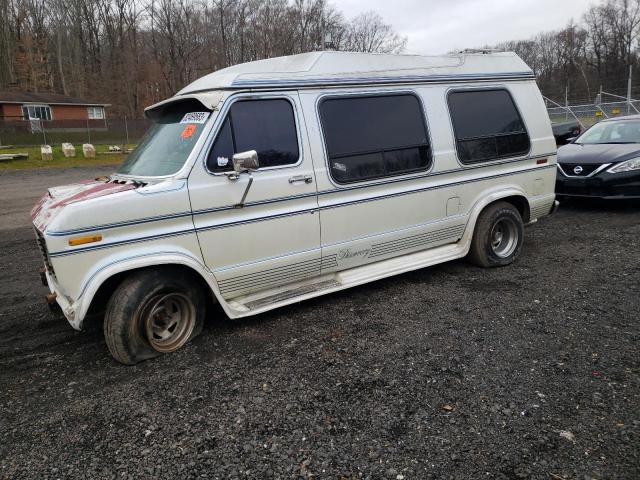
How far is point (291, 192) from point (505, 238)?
3263 millimetres

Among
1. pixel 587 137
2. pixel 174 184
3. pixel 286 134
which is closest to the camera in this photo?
pixel 174 184

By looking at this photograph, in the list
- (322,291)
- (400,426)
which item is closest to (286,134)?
(322,291)

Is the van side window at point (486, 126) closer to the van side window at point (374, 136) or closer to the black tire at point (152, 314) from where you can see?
the van side window at point (374, 136)

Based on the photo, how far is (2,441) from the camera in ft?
9.96

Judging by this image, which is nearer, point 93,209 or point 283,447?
point 283,447

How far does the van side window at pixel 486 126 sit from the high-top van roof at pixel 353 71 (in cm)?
25

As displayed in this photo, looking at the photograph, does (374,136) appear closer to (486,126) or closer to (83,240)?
(486,126)

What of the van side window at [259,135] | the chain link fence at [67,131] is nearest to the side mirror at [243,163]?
the van side window at [259,135]

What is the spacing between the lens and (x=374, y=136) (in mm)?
4953

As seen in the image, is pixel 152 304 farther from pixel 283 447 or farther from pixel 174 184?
pixel 283 447

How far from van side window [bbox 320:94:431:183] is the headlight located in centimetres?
506

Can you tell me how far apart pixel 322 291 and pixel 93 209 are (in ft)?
7.21

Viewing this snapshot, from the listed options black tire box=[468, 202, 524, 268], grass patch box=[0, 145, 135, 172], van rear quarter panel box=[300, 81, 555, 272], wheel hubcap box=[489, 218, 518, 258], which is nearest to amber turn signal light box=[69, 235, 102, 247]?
van rear quarter panel box=[300, 81, 555, 272]

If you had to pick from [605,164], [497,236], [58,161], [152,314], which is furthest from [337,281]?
[58,161]
